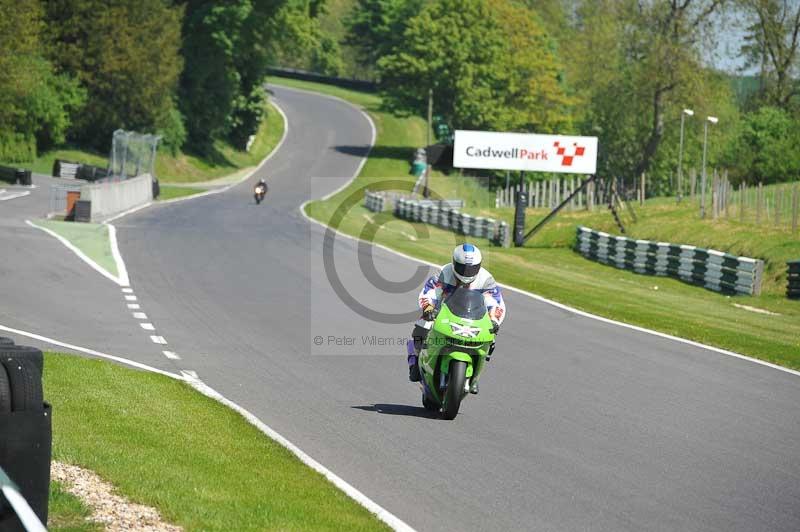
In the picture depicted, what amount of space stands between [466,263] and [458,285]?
441 mm

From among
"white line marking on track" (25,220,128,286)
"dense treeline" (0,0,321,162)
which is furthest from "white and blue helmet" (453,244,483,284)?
"dense treeline" (0,0,321,162)

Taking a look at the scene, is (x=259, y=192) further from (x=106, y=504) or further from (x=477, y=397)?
(x=106, y=504)

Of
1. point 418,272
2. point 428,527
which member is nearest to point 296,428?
point 428,527

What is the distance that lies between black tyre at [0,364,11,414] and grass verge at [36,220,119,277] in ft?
62.4

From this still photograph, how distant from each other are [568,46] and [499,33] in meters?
39.7

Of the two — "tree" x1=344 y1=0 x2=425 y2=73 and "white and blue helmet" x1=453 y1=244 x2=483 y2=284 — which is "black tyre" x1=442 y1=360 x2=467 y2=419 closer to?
"white and blue helmet" x1=453 y1=244 x2=483 y2=284

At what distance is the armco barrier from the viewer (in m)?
39.3

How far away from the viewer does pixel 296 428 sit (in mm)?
11625

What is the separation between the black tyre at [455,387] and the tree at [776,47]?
230ft

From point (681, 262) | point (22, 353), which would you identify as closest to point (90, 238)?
point (681, 262)

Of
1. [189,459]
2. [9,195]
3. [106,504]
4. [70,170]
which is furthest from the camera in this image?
[70,170]

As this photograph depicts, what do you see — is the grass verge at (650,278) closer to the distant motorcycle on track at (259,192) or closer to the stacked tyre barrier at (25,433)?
the distant motorcycle on track at (259,192)

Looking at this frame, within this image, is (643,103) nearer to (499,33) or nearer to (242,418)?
(499,33)

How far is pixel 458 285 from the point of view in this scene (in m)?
12.1
